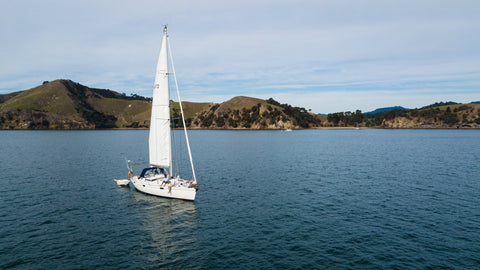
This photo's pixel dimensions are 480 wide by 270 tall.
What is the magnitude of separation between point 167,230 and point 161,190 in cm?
1068

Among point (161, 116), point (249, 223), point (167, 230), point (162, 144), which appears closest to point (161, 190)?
point (162, 144)

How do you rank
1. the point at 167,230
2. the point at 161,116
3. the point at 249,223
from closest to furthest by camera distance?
the point at 167,230
the point at 249,223
the point at 161,116

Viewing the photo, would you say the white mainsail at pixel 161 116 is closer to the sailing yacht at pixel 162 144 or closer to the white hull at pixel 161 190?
the sailing yacht at pixel 162 144

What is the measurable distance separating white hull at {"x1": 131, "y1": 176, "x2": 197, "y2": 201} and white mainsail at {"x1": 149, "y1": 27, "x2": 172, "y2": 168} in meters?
2.90

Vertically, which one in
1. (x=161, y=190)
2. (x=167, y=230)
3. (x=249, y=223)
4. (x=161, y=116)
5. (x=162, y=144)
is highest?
(x=161, y=116)

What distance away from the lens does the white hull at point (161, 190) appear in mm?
34844

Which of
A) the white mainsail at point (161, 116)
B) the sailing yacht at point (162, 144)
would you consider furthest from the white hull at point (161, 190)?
the white mainsail at point (161, 116)

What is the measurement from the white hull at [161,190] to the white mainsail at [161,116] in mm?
2900

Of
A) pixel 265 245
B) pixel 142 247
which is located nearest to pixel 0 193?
pixel 142 247

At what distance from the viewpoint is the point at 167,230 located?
26938 millimetres

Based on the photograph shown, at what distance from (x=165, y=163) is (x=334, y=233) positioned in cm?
2408

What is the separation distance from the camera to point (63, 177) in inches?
1986

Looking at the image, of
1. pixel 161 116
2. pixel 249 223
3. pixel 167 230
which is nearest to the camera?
pixel 167 230

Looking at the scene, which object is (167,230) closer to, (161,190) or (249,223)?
(249,223)
